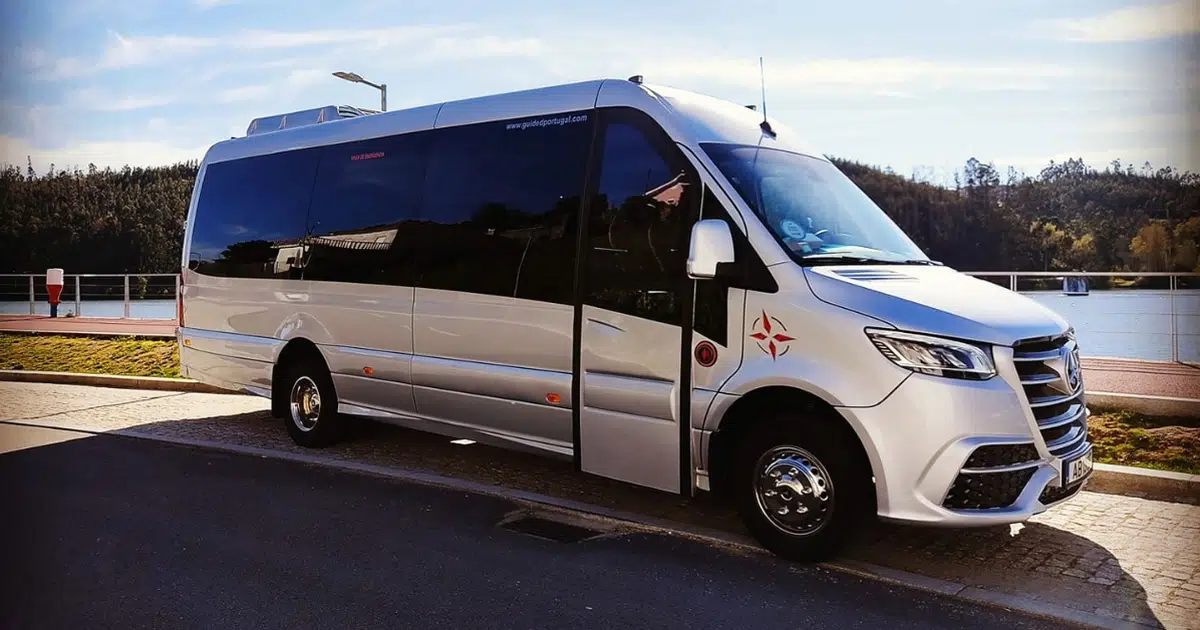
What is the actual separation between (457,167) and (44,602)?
18.3 ft

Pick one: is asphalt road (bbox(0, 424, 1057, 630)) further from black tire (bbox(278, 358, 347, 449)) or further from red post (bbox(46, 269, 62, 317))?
black tire (bbox(278, 358, 347, 449))

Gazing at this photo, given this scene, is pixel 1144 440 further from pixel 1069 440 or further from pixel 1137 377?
pixel 1137 377

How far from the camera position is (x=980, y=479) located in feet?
15.6

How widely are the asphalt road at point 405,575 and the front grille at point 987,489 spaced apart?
483 millimetres

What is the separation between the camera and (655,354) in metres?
5.83

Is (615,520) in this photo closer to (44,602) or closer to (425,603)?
(425,603)

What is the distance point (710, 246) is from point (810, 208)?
91 cm

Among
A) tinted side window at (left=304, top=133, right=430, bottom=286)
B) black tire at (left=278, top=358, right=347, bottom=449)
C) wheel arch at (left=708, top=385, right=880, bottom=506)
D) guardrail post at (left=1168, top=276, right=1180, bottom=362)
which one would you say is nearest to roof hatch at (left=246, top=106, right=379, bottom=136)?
tinted side window at (left=304, top=133, right=430, bottom=286)

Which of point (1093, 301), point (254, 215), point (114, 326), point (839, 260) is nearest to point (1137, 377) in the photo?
point (1093, 301)

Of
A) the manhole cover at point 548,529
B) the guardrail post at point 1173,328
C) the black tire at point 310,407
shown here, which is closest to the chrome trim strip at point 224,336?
the black tire at point 310,407

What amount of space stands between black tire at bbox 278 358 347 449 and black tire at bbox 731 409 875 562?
4357 mm

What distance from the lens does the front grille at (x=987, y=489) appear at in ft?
15.6

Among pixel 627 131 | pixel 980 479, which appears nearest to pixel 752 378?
pixel 980 479

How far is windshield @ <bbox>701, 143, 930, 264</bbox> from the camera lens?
5527mm
